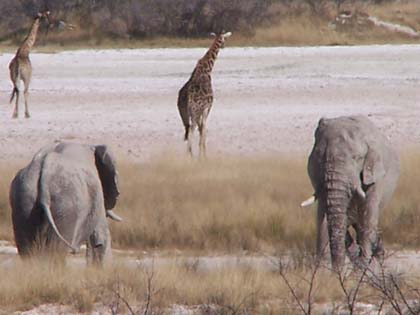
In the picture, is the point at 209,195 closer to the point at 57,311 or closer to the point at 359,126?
the point at 359,126

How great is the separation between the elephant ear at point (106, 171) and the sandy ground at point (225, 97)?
7496 mm

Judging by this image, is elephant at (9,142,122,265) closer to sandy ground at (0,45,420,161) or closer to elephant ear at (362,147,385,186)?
elephant ear at (362,147,385,186)

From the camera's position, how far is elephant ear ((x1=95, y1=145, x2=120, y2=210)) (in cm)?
1057

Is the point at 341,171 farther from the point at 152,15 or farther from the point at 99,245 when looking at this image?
the point at 152,15

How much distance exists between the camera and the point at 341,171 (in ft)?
33.9

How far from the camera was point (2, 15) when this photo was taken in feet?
146

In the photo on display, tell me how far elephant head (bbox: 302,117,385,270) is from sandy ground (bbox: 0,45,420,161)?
25.7 feet

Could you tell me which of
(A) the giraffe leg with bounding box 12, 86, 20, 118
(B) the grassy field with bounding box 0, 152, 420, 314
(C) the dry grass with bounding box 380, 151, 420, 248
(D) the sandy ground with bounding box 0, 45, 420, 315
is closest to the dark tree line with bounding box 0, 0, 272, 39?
(D) the sandy ground with bounding box 0, 45, 420, 315

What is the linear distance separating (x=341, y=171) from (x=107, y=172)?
1811 millimetres

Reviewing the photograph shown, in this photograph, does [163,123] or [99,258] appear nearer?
[99,258]

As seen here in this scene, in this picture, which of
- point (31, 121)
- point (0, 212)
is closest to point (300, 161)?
point (0, 212)

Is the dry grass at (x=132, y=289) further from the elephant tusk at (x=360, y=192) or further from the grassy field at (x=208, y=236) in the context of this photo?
the elephant tusk at (x=360, y=192)

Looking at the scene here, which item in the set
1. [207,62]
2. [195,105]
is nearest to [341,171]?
[195,105]

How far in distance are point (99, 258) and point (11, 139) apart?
1071 cm
